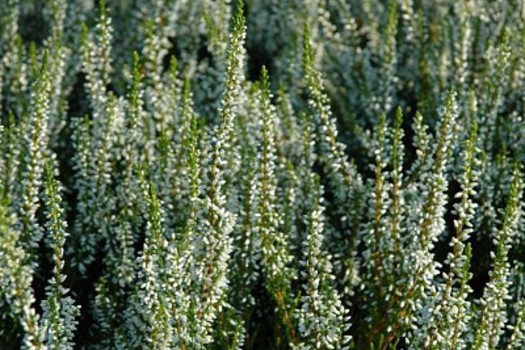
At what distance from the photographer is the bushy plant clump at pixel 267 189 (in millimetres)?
2598

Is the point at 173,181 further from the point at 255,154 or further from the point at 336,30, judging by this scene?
the point at 336,30

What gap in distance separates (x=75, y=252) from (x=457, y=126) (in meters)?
1.44

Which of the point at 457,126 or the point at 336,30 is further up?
the point at 336,30

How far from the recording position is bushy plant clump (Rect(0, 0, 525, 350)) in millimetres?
2598

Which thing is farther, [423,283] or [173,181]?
[173,181]

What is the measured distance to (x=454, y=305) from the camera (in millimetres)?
2555

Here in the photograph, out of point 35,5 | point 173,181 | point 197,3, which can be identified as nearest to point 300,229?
point 173,181

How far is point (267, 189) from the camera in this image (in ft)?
9.41

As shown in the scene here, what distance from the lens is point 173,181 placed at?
3168mm

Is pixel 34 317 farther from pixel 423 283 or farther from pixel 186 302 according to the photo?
pixel 423 283

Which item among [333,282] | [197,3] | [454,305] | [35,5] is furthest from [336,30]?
[454,305]

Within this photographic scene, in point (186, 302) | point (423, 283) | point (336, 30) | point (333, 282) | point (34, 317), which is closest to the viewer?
point (34, 317)

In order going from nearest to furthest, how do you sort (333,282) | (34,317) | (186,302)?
(34,317) < (186,302) < (333,282)

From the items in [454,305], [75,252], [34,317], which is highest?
[75,252]
